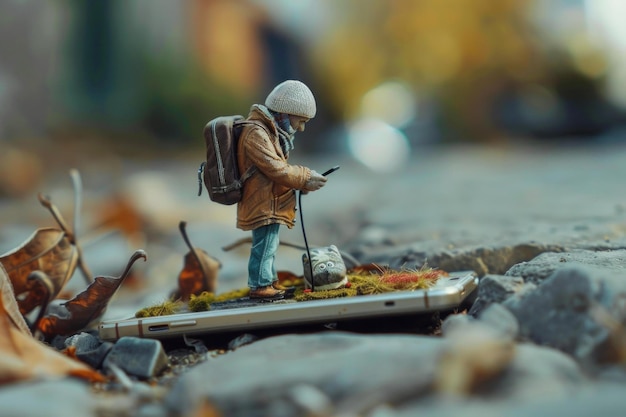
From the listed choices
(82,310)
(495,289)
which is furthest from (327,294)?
(82,310)

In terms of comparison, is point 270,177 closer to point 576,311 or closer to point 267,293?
point 267,293

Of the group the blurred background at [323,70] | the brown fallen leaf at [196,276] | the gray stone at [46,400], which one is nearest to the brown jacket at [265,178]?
the brown fallen leaf at [196,276]

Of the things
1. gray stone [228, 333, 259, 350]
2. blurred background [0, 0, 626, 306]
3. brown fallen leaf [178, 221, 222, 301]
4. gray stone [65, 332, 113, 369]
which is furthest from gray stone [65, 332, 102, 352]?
blurred background [0, 0, 626, 306]

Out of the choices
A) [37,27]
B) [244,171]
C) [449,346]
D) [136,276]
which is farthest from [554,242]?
[37,27]

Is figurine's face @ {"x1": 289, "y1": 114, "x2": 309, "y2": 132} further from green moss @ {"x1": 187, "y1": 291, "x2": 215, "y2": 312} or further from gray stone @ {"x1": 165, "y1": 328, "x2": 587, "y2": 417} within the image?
gray stone @ {"x1": 165, "y1": 328, "x2": 587, "y2": 417}

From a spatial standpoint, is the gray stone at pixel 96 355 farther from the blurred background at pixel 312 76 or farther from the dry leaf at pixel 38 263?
the blurred background at pixel 312 76

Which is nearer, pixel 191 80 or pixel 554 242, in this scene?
pixel 554 242

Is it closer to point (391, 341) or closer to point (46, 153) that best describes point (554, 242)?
point (391, 341)
